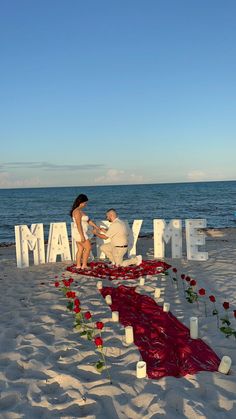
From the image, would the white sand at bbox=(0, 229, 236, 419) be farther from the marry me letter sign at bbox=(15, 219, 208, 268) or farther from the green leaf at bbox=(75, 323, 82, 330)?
the marry me letter sign at bbox=(15, 219, 208, 268)

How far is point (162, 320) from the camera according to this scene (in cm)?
587

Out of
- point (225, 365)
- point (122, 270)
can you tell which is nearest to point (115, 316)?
point (225, 365)

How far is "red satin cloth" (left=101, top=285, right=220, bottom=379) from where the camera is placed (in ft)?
14.6

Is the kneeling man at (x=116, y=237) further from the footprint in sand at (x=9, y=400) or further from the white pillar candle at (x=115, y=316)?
the footprint in sand at (x=9, y=400)

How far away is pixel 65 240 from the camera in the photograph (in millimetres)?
11570

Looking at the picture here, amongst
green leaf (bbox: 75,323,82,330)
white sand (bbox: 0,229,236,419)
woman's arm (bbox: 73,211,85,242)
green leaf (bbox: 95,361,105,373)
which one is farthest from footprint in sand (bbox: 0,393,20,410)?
woman's arm (bbox: 73,211,85,242)

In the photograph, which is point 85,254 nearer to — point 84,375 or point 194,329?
point 194,329

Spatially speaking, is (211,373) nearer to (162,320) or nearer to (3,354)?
(162,320)

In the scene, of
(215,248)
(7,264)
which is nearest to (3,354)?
(7,264)

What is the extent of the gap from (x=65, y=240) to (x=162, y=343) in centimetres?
696

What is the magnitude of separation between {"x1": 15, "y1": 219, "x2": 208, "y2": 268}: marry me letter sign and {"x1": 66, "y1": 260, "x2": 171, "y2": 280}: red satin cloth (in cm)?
127

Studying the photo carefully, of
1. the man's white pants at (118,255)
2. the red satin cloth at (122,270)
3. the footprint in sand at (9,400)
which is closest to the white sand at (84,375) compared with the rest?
the footprint in sand at (9,400)

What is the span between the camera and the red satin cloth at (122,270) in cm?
929

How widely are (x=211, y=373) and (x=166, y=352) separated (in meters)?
0.67
